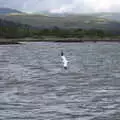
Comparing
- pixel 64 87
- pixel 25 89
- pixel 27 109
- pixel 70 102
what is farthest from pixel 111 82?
pixel 27 109

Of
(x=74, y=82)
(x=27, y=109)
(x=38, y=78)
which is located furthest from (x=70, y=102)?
(x=38, y=78)

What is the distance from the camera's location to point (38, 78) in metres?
56.7

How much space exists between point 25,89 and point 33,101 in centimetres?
786

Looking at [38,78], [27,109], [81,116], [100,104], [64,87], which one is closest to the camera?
[81,116]

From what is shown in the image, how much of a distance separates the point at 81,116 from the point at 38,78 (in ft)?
87.3

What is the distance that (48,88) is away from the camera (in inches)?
1769

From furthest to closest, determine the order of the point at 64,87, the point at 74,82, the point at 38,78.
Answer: the point at 38,78 < the point at 74,82 < the point at 64,87

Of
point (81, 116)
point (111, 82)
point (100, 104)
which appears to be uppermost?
point (111, 82)

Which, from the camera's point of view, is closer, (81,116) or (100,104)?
(81,116)

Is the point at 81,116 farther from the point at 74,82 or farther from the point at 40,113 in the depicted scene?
the point at 74,82

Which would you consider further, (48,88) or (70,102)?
(48,88)

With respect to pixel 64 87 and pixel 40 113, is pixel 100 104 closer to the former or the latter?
pixel 40 113

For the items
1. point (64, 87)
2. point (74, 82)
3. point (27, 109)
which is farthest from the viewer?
point (74, 82)

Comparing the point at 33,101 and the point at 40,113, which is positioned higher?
the point at 33,101
